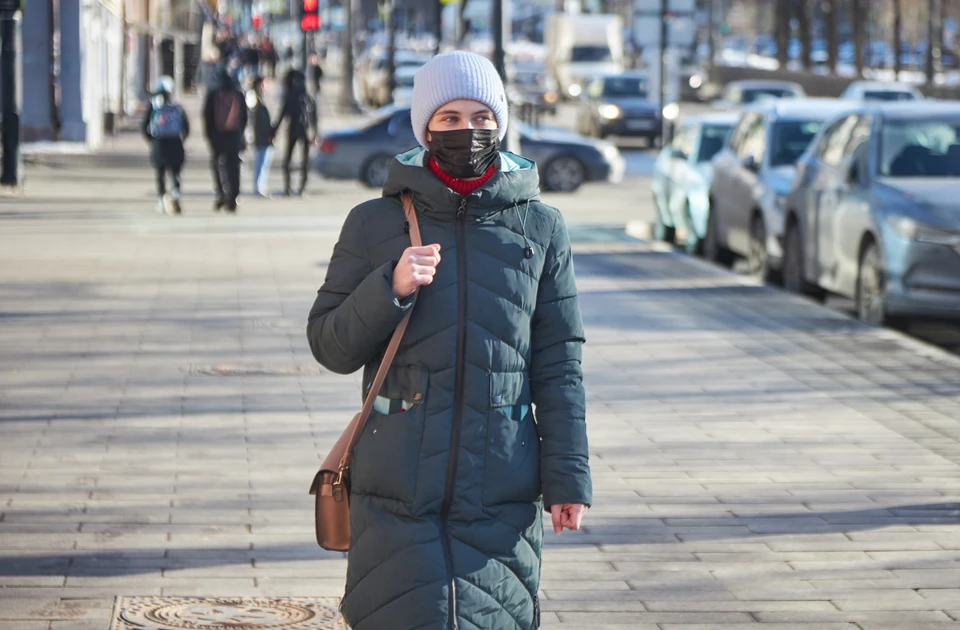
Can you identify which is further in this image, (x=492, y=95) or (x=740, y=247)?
(x=740, y=247)

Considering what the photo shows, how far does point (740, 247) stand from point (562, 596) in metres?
11.4

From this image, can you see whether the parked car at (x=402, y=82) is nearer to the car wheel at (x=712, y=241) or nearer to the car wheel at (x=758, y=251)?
the car wheel at (x=712, y=241)

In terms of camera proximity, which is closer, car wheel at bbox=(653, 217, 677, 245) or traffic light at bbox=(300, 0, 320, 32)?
car wheel at bbox=(653, 217, 677, 245)

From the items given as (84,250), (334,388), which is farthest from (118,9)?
(334,388)

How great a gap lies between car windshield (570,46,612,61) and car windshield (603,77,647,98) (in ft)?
73.2

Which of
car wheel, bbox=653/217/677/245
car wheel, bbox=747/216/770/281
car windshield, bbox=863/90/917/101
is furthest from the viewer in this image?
car windshield, bbox=863/90/917/101

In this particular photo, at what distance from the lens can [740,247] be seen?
1666 cm

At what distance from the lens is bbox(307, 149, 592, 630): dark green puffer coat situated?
12.1 feet

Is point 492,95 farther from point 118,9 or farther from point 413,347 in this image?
point 118,9

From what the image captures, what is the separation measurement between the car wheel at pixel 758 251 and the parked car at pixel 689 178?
175cm

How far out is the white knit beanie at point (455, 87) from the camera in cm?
380

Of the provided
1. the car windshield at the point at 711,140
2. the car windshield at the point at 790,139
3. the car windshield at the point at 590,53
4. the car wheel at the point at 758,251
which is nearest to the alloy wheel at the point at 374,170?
→ the car windshield at the point at 711,140

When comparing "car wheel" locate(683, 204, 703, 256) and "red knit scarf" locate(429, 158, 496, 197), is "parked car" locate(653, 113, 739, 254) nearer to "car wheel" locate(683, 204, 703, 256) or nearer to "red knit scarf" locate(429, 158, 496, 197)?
"car wheel" locate(683, 204, 703, 256)

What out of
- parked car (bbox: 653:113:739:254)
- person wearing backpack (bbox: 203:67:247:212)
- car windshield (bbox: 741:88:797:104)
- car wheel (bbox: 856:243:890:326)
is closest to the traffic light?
person wearing backpack (bbox: 203:67:247:212)
